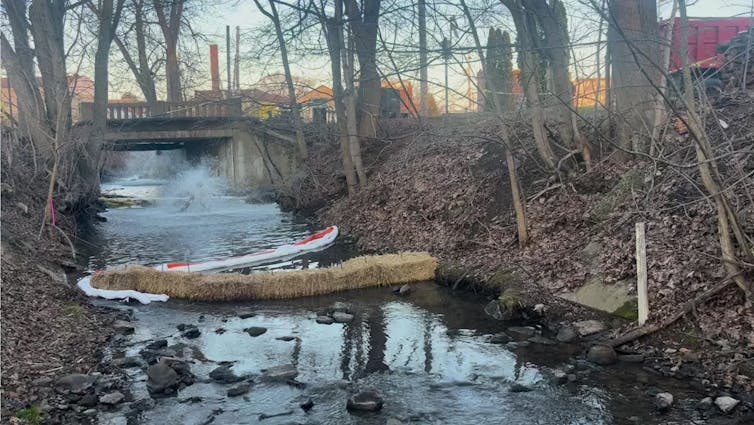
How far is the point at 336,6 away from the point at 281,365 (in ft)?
49.4

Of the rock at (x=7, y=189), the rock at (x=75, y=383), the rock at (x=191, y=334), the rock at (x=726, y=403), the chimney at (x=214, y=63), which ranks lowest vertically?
the rock at (x=191, y=334)

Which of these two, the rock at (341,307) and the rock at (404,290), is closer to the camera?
the rock at (341,307)

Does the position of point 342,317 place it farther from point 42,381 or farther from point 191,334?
point 42,381

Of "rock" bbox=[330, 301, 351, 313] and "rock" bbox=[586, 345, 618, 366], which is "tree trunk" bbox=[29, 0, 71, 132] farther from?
"rock" bbox=[586, 345, 618, 366]

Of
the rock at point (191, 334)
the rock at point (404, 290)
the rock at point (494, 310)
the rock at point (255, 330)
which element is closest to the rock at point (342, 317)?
the rock at point (255, 330)

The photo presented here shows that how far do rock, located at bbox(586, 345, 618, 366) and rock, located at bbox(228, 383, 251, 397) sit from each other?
4.11m

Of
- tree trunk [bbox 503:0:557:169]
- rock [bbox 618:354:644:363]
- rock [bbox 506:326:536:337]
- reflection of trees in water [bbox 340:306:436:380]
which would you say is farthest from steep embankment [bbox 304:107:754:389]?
reflection of trees in water [bbox 340:306:436:380]

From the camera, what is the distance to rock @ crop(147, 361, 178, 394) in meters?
7.23

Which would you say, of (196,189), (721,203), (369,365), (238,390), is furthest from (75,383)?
(196,189)

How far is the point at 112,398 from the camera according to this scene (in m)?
A: 6.86

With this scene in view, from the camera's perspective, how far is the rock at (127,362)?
26.4ft

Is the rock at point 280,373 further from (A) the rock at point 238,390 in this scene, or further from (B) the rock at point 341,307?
(B) the rock at point 341,307

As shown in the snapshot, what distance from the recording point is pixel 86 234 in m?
20.8

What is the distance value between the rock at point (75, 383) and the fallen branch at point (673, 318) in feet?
Result: 20.1
